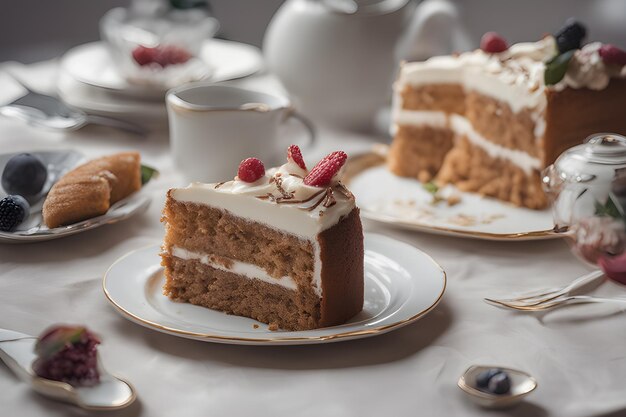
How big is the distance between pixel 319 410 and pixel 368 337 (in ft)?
0.86

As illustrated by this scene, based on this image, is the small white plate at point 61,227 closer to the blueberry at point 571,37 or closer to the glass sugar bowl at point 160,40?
the glass sugar bowl at point 160,40

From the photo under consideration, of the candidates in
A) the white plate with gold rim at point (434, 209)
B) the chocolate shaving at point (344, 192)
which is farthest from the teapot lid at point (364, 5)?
the chocolate shaving at point (344, 192)

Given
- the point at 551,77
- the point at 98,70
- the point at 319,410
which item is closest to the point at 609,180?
the point at 551,77

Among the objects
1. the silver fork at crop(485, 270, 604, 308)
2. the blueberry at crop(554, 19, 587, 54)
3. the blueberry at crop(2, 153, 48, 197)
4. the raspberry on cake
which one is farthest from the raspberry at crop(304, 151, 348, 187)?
the blueberry at crop(554, 19, 587, 54)

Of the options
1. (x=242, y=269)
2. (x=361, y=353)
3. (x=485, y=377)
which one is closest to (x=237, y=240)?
(x=242, y=269)

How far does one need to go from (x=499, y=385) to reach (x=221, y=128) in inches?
46.2

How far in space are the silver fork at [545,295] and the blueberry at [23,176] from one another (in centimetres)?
115

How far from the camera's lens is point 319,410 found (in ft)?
4.64

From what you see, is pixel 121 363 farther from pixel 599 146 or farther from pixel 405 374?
pixel 599 146

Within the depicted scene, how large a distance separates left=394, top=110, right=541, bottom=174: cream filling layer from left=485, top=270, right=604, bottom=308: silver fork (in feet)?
2.00

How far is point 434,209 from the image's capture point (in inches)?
91.9

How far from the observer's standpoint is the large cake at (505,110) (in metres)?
2.33

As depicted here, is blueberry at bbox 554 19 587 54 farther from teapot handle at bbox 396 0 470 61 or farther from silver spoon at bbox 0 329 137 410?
silver spoon at bbox 0 329 137 410

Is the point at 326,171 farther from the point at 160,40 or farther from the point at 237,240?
Answer: the point at 160,40
